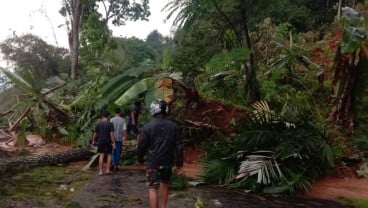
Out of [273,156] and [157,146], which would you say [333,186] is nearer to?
[273,156]

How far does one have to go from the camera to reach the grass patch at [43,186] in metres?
8.42

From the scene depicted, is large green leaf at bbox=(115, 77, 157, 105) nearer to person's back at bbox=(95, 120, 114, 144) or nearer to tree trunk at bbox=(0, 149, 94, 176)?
person's back at bbox=(95, 120, 114, 144)

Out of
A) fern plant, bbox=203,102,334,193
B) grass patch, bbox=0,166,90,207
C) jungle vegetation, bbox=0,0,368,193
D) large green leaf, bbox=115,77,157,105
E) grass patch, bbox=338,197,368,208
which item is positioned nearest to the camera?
grass patch, bbox=0,166,90,207

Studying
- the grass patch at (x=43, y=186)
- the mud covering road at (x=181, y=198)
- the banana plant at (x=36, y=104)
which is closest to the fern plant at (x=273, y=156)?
the mud covering road at (x=181, y=198)

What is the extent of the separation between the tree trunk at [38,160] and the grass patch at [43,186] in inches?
8.5

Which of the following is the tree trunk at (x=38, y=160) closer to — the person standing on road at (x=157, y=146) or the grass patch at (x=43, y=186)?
the grass patch at (x=43, y=186)

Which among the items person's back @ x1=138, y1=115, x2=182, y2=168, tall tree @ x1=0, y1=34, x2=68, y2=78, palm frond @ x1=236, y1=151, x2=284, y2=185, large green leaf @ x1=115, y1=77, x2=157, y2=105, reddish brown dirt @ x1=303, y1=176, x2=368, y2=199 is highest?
tall tree @ x1=0, y1=34, x2=68, y2=78

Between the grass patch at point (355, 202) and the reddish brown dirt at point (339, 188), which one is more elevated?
the reddish brown dirt at point (339, 188)

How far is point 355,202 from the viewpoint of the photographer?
923cm

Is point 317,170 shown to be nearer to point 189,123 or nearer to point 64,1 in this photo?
point 189,123

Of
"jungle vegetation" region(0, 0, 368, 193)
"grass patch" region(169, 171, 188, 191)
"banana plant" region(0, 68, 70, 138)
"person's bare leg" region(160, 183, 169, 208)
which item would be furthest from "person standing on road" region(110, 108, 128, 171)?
"banana plant" region(0, 68, 70, 138)

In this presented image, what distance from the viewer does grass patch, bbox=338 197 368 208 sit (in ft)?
29.4

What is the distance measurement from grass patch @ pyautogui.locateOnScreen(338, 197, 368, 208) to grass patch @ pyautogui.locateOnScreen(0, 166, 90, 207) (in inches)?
205

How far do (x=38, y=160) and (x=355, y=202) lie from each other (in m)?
7.88
